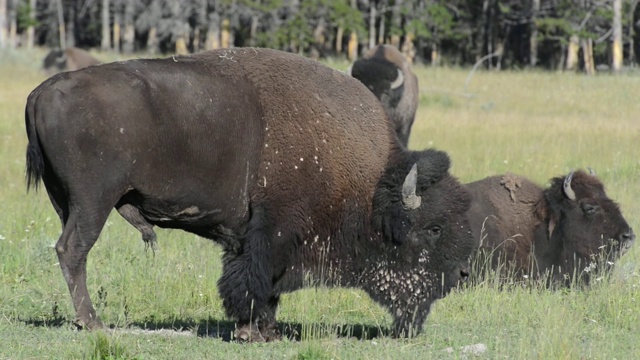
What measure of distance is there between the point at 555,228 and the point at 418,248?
3366 millimetres

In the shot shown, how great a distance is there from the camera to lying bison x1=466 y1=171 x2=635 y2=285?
9.38 metres

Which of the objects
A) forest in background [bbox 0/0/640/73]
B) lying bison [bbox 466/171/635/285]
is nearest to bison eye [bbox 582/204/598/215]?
lying bison [bbox 466/171/635/285]

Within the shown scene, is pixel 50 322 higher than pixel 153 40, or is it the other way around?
pixel 50 322

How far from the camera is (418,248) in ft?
21.9

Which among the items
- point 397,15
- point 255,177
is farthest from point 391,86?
point 397,15

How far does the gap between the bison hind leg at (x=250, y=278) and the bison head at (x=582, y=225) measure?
3.91 metres

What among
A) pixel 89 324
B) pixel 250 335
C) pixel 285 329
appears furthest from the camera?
pixel 285 329

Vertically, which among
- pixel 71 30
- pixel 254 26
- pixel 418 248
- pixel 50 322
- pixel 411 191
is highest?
pixel 411 191

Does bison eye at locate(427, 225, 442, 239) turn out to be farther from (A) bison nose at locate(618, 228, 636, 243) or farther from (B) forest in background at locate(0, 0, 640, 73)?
(B) forest in background at locate(0, 0, 640, 73)

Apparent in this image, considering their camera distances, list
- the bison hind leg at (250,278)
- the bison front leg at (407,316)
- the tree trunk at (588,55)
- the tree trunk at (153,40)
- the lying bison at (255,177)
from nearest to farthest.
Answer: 1. the lying bison at (255,177)
2. the bison hind leg at (250,278)
3. the bison front leg at (407,316)
4. the tree trunk at (588,55)
5. the tree trunk at (153,40)

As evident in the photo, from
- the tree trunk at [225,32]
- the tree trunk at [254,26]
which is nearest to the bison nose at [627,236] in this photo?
the tree trunk at [254,26]

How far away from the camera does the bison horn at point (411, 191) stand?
6465 millimetres

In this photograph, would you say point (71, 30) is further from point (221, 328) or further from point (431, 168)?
point (431, 168)

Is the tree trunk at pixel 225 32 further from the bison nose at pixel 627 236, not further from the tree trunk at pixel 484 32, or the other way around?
the bison nose at pixel 627 236
